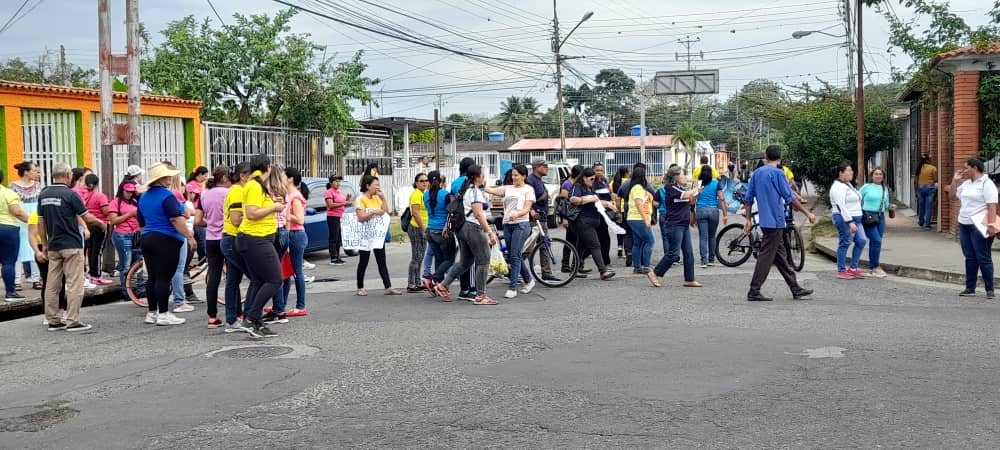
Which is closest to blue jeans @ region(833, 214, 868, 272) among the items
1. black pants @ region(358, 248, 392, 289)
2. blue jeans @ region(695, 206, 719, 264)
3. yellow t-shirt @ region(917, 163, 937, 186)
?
blue jeans @ region(695, 206, 719, 264)

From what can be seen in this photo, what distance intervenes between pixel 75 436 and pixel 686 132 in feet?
210

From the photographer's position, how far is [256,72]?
27.5 meters

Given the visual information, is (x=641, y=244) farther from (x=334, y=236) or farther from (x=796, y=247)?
(x=334, y=236)

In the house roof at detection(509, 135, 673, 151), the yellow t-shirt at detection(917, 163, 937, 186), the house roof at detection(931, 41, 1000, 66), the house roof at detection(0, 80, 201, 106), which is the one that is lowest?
the yellow t-shirt at detection(917, 163, 937, 186)

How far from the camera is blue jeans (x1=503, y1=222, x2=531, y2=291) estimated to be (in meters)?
11.8

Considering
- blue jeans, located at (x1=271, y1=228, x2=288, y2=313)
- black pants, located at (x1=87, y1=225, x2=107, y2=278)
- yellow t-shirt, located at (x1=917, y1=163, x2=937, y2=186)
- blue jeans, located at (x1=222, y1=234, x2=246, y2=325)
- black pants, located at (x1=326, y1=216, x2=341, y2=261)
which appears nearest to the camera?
blue jeans, located at (x1=222, y1=234, x2=246, y2=325)

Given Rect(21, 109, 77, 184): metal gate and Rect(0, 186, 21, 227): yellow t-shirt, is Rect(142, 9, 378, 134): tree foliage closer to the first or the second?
Rect(21, 109, 77, 184): metal gate

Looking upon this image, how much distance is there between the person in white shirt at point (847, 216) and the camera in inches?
522

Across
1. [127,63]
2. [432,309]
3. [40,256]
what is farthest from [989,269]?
[127,63]

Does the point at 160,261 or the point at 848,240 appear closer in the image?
the point at 160,261

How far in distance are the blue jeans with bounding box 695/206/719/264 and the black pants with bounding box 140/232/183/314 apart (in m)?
7.85

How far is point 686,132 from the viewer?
67.2m

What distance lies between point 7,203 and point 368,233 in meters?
4.23

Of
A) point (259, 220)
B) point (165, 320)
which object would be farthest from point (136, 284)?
point (259, 220)
